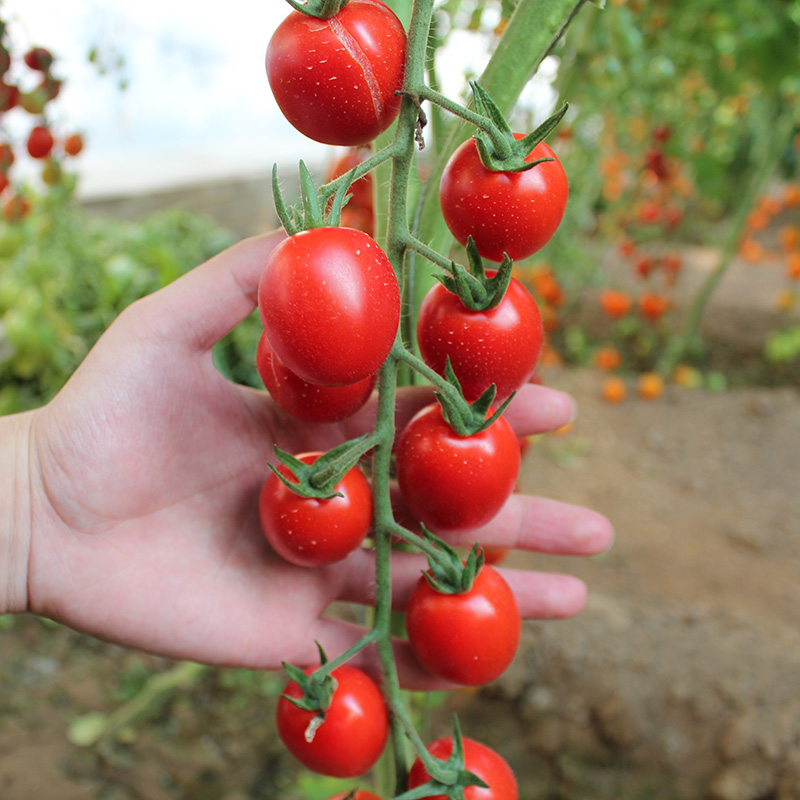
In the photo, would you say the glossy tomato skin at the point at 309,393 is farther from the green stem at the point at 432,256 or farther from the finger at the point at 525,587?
the finger at the point at 525,587

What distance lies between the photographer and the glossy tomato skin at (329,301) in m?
0.43

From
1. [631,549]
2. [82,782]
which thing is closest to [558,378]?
[631,549]

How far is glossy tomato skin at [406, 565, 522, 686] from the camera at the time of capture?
1.91 ft

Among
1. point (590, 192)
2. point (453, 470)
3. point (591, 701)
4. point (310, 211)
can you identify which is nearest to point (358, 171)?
point (310, 211)

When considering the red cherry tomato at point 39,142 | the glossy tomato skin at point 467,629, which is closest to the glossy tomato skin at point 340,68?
the glossy tomato skin at point 467,629

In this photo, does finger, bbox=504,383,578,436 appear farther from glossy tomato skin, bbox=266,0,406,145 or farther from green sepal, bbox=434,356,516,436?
glossy tomato skin, bbox=266,0,406,145

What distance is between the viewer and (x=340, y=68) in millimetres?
427

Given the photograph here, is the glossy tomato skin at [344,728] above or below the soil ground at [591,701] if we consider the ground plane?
above

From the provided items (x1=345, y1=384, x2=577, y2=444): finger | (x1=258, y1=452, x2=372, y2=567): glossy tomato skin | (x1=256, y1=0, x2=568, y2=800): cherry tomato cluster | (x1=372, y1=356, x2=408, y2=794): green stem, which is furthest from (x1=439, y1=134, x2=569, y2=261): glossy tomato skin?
(x1=345, y1=384, x2=577, y2=444): finger

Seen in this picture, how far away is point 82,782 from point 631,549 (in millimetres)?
1393

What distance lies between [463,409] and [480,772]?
1.02 feet

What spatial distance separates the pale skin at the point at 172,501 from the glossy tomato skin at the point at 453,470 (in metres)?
0.13

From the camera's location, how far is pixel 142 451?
745mm

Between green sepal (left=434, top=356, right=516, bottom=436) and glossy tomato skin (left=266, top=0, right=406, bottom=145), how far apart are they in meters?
0.18
